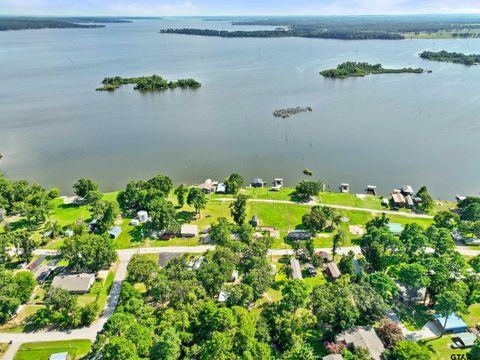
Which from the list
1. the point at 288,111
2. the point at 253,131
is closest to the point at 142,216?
the point at 253,131

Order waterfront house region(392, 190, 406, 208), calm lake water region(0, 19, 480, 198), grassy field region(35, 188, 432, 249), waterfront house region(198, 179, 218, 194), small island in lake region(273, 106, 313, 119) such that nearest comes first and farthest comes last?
grassy field region(35, 188, 432, 249) → waterfront house region(392, 190, 406, 208) → waterfront house region(198, 179, 218, 194) → calm lake water region(0, 19, 480, 198) → small island in lake region(273, 106, 313, 119)

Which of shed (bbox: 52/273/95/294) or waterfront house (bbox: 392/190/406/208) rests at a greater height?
shed (bbox: 52/273/95/294)

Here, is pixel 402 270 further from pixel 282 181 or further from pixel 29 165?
pixel 29 165

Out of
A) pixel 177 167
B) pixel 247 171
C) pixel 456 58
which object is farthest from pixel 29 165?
pixel 456 58

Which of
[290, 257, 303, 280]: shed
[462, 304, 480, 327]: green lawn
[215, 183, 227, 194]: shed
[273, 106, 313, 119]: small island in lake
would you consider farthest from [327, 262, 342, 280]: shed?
[273, 106, 313, 119]: small island in lake

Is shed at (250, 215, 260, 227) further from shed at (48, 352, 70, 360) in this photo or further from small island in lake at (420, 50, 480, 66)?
small island in lake at (420, 50, 480, 66)

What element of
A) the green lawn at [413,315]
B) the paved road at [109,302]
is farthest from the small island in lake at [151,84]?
the green lawn at [413,315]

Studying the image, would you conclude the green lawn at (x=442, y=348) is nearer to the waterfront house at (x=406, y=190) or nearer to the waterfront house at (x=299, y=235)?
the waterfront house at (x=299, y=235)

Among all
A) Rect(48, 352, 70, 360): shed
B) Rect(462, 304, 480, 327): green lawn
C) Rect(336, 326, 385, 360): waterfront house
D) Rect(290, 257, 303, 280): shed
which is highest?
Rect(336, 326, 385, 360): waterfront house
